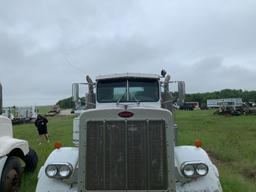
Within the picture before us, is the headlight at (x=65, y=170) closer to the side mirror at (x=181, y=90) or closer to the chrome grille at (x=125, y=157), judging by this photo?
the chrome grille at (x=125, y=157)

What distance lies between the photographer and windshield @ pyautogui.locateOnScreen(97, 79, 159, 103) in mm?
8852

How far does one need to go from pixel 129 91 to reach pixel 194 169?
139 inches

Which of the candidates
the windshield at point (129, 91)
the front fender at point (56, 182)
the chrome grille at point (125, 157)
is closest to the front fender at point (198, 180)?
the chrome grille at point (125, 157)

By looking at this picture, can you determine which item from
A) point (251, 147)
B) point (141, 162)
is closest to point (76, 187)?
point (141, 162)

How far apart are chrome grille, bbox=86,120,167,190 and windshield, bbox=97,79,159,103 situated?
11.3 ft

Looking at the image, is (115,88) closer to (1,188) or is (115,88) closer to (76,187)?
(1,188)

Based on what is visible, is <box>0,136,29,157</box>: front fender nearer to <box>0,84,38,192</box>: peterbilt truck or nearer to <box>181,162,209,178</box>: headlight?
<box>0,84,38,192</box>: peterbilt truck

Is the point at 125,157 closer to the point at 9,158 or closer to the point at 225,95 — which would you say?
the point at 9,158

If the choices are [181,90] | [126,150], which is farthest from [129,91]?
[126,150]

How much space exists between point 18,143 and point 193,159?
12.8ft

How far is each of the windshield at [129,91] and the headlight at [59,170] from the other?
3200mm

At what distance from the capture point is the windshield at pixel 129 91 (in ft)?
29.0

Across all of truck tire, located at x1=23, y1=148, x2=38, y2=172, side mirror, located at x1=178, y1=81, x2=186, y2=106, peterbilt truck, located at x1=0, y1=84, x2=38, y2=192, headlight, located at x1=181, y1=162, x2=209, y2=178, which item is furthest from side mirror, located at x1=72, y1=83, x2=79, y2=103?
headlight, located at x1=181, y1=162, x2=209, y2=178

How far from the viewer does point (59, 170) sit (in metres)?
5.71
